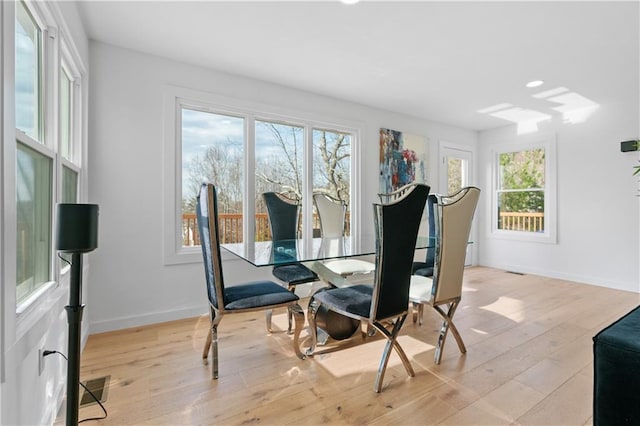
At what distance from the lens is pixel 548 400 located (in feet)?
5.49

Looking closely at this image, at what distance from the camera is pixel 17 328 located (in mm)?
1099

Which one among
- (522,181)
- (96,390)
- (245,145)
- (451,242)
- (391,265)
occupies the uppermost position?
(245,145)

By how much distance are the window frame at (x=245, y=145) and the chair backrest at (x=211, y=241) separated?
3.71 feet

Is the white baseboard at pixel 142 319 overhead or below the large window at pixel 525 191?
below

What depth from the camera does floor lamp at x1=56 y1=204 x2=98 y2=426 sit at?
1.12 m

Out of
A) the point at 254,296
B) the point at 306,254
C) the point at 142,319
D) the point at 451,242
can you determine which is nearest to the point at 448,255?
the point at 451,242

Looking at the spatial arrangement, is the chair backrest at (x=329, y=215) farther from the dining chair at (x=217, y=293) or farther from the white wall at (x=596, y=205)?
the white wall at (x=596, y=205)

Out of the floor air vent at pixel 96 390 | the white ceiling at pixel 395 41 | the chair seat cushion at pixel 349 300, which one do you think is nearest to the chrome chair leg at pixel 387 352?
the chair seat cushion at pixel 349 300

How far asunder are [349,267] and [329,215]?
0.79 meters

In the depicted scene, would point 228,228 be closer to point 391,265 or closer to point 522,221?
point 391,265

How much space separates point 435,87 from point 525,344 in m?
2.77

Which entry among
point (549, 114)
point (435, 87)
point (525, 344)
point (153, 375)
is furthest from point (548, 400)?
point (549, 114)

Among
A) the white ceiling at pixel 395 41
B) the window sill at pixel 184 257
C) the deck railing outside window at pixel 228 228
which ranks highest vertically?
the white ceiling at pixel 395 41

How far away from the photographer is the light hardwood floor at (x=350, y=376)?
5.13 ft
